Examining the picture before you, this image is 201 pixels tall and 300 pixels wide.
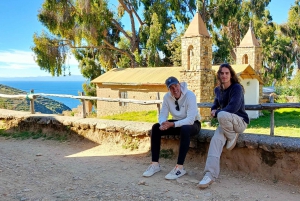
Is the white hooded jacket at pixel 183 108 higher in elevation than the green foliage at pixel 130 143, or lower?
higher

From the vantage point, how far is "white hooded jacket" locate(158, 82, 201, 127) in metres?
3.97

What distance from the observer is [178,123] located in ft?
12.9

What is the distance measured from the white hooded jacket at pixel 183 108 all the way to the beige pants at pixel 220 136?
46 cm

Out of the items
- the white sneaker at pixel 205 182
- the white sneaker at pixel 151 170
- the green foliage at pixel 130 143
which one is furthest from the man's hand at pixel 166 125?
the green foliage at pixel 130 143

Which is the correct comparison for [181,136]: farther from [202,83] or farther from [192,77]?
[192,77]

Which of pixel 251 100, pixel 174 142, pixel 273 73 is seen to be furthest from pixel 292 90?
pixel 174 142

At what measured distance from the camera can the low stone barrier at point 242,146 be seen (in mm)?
3676

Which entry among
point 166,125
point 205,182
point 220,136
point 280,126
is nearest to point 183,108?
point 166,125

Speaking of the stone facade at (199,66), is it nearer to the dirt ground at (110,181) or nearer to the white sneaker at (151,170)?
the dirt ground at (110,181)

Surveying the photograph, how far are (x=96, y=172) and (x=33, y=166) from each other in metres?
1.08

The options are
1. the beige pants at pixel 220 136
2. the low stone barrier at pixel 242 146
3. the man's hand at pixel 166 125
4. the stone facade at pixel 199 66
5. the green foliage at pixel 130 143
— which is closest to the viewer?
the beige pants at pixel 220 136

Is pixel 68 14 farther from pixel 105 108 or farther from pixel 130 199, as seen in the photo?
pixel 130 199

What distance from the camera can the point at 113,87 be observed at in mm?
20938

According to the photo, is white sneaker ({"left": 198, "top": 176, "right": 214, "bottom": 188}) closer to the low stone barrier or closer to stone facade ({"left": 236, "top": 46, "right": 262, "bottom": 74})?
the low stone barrier
